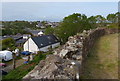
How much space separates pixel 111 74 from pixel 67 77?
8.50ft

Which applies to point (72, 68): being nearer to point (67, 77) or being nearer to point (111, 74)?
point (67, 77)

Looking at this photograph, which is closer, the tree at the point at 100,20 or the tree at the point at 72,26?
the tree at the point at 72,26

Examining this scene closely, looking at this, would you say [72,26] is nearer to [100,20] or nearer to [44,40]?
[44,40]

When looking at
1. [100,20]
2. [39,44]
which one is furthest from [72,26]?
[100,20]

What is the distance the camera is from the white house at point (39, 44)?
834 inches

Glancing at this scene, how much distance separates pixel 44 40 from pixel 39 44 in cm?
154

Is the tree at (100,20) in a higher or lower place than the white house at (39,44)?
higher

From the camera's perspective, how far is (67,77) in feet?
8.93

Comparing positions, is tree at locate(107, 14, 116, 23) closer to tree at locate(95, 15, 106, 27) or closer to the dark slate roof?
tree at locate(95, 15, 106, 27)

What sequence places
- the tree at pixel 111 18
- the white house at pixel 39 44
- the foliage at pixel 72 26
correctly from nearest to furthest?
1. the foliage at pixel 72 26
2. the white house at pixel 39 44
3. the tree at pixel 111 18

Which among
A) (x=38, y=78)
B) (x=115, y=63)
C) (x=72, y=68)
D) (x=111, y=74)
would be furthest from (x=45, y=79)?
(x=115, y=63)

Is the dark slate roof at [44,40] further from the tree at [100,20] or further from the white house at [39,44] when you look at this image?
the tree at [100,20]

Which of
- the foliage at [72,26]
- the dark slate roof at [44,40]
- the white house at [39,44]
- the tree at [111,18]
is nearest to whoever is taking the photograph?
the foliage at [72,26]

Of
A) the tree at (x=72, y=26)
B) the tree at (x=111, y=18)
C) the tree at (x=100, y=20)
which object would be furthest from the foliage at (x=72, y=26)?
the tree at (x=111, y=18)
